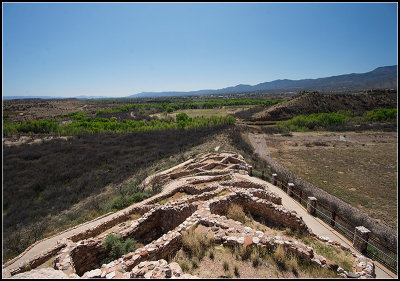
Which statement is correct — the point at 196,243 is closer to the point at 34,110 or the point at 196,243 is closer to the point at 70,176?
the point at 70,176

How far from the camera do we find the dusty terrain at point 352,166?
16.2m

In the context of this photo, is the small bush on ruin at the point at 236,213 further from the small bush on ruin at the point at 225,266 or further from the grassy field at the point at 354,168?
the grassy field at the point at 354,168

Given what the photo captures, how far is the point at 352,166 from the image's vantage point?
25203 mm

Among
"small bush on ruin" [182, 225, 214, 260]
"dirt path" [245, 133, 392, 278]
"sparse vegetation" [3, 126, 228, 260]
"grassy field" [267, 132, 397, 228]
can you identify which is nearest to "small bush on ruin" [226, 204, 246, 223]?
"small bush on ruin" [182, 225, 214, 260]

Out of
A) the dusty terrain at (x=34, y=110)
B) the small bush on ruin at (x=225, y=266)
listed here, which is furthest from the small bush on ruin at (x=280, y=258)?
the dusty terrain at (x=34, y=110)

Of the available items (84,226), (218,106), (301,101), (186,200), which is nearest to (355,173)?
(186,200)

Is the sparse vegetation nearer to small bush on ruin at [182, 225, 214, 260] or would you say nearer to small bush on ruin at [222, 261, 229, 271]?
small bush on ruin at [182, 225, 214, 260]

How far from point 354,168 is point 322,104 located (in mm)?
57069

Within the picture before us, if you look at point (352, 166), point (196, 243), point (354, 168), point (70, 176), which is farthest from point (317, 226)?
point (70, 176)

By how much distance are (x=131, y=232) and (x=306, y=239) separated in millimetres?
7704

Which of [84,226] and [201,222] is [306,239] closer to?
[201,222]

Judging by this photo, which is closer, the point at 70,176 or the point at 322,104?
the point at 70,176

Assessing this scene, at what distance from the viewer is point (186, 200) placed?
1122 cm

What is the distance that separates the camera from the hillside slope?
227ft
